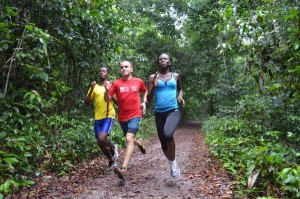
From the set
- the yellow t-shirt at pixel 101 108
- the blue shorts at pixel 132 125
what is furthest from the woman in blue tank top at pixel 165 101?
the yellow t-shirt at pixel 101 108

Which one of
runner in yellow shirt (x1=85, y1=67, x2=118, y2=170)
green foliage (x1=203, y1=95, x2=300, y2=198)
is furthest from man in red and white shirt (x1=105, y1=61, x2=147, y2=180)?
green foliage (x1=203, y1=95, x2=300, y2=198)

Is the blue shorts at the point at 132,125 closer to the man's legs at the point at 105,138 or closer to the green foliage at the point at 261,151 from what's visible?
the man's legs at the point at 105,138

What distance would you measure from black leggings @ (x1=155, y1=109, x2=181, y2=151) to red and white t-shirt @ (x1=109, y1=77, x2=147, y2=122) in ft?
1.34

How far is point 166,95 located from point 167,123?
0.53 metres

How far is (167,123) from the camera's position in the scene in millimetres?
5348

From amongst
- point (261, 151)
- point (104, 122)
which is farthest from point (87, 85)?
point (261, 151)

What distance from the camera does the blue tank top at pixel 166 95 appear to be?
5.54 metres

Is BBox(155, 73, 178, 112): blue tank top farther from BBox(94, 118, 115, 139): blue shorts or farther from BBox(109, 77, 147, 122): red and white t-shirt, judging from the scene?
BBox(94, 118, 115, 139): blue shorts

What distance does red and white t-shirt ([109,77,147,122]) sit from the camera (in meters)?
5.62

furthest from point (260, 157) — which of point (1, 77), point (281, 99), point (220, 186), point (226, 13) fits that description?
point (1, 77)

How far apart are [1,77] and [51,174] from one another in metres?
2.28

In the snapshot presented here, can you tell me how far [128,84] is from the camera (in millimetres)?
5707

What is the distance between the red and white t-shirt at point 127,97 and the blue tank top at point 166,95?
0.40 meters

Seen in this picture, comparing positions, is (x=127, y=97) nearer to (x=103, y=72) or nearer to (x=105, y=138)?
(x=105, y=138)
